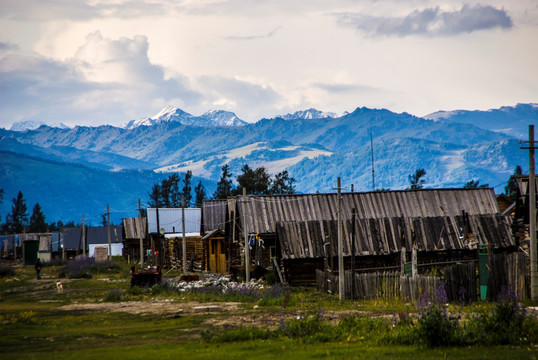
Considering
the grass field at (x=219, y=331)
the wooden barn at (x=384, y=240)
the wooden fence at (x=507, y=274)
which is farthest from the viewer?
the wooden barn at (x=384, y=240)

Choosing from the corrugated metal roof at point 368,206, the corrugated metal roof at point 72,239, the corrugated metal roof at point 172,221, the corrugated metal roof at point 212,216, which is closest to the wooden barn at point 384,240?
the corrugated metal roof at point 368,206

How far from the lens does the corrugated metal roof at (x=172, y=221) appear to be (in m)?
72.2

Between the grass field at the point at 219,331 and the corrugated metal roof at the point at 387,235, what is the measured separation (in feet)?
22.6

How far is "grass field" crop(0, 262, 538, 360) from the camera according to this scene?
16.4 m

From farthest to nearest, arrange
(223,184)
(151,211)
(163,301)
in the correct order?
(223,184)
(151,211)
(163,301)

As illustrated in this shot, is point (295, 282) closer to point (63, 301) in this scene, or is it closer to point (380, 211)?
point (380, 211)

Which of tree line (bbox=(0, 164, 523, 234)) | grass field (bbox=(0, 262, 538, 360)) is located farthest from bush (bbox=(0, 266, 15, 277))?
tree line (bbox=(0, 164, 523, 234))

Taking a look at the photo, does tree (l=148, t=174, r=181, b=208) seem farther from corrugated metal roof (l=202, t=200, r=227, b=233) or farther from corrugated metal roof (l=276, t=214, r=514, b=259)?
corrugated metal roof (l=276, t=214, r=514, b=259)

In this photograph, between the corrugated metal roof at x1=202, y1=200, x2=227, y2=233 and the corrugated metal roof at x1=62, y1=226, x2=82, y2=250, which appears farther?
the corrugated metal roof at x1=62, y1=226, x2=82, y2=250

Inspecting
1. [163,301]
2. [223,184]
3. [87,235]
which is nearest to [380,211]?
[163,301]

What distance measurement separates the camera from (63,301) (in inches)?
1383

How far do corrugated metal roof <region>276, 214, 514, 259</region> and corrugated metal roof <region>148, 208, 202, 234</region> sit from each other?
33178 millimetres

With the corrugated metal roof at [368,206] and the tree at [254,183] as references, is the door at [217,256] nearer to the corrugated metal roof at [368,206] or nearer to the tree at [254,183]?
the corrugated metal roof at [368,206]

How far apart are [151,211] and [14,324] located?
47.0 m
